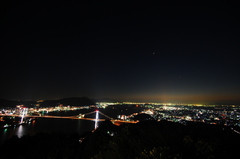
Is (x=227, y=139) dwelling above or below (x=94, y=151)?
above

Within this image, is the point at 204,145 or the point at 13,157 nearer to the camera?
the point at 204,145

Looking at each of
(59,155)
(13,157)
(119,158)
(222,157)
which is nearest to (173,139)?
(222,157)

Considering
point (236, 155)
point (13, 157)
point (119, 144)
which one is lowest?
point (13, 157)

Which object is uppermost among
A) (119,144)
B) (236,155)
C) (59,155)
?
(236,155)

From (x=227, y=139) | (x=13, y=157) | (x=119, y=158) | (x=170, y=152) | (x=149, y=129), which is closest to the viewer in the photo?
(x=170, y=152)

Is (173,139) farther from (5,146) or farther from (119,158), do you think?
(5,146)

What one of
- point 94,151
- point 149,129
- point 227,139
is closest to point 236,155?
point 227,139

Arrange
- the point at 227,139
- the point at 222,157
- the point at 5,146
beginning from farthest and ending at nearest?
the point at 5,146 < the point at 227,139 < the point at 222,157

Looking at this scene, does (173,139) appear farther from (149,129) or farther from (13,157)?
(13,157)

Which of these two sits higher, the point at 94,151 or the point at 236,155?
the point at 236,155
